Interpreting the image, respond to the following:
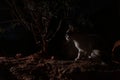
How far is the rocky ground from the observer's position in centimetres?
608

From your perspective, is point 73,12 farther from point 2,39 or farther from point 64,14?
point 2,39

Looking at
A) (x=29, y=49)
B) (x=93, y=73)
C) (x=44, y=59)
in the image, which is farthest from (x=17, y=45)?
(x=93, y=73)

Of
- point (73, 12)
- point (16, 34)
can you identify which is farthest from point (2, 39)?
point (73, 12)

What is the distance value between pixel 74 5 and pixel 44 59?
164 centimetres

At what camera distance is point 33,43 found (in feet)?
29.7

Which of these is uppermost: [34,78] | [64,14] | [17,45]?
[64,14]

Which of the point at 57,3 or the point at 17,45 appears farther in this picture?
the point at 17,45

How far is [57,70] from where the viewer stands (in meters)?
6.43

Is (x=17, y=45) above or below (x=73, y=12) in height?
below

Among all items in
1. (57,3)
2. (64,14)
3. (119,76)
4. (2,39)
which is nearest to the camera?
(119,76)

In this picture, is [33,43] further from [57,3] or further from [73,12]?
[57,3]

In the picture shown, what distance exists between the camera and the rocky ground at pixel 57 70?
20.0ft

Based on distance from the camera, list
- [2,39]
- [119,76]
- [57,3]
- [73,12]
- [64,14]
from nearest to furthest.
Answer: [119,76] < [57,3] < [64,14] < [73,12] < [2,39]

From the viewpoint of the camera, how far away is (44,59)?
7309 mm
